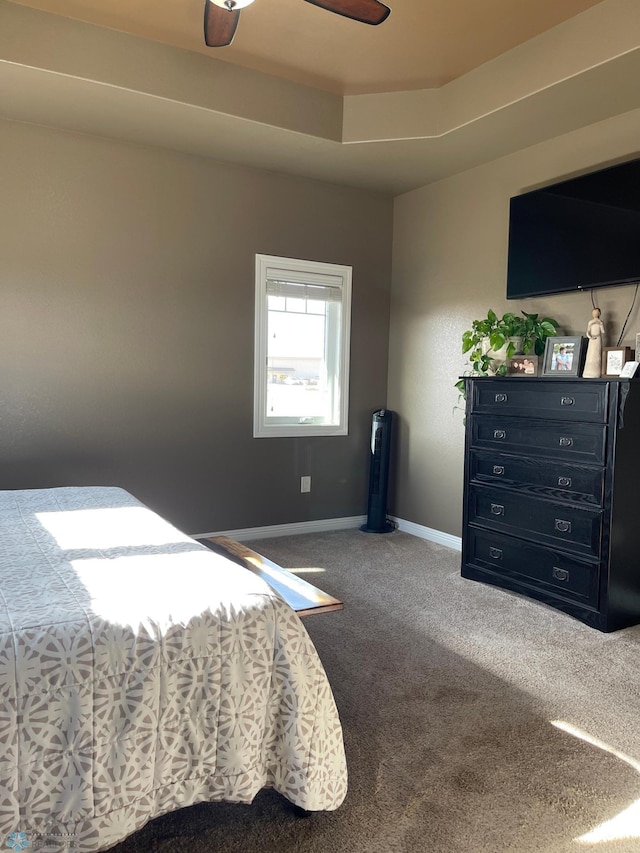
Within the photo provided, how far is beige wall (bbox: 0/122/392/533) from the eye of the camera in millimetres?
3701

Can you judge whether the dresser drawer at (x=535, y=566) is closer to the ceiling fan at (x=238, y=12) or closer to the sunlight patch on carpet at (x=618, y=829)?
the sunlight patch on carpet at (x=618, y=829)

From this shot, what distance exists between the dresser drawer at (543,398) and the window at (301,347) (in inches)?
56.1

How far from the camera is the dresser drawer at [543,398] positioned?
300 centimetres

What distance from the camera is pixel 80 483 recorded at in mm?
3900

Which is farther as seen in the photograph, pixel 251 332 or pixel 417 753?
pixel 251 332

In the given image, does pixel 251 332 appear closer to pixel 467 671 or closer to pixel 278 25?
pixel 278 25

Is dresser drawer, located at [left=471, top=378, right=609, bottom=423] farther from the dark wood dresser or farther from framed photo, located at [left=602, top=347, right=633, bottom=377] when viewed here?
framed photo, located at [left=602, top=347, right=633, bottom=377]

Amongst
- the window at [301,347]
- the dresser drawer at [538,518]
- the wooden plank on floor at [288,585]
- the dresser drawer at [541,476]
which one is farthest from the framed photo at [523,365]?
the wooden plank on floor at [288,585]

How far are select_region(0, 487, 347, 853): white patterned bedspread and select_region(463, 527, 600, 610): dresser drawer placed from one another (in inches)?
73.7

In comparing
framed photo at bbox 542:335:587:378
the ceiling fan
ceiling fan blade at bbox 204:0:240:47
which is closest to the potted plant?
framed photo at bbox 542:335:587:378

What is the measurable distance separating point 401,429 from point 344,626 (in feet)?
7.33

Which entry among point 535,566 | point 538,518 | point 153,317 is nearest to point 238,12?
point 153,317

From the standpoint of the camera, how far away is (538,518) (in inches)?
130

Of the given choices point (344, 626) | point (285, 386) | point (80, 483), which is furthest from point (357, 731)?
point (285, 386)
